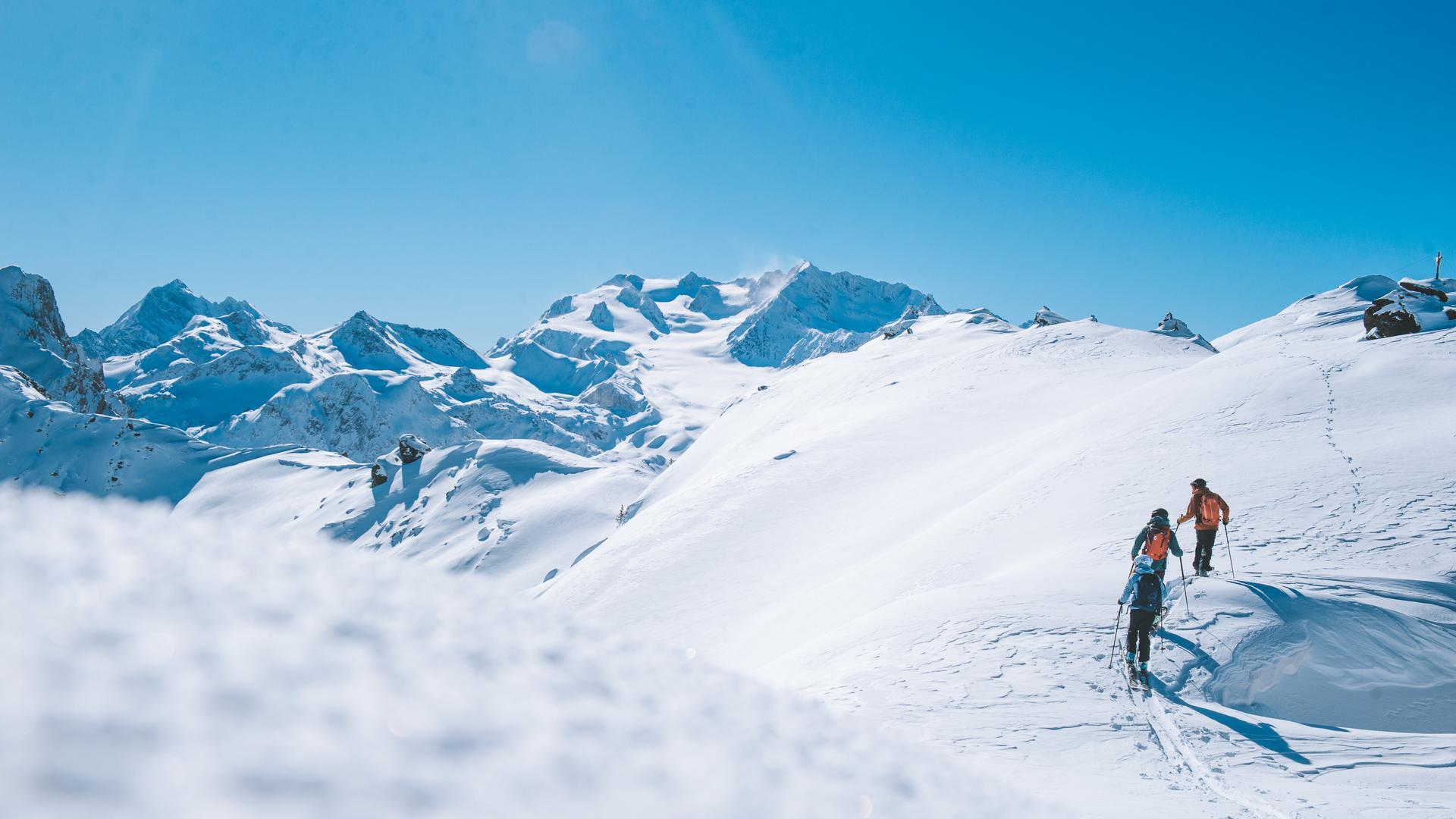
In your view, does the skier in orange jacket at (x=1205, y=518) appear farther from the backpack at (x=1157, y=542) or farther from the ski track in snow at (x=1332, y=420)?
the ski track in snow at (x=1332, y=420)

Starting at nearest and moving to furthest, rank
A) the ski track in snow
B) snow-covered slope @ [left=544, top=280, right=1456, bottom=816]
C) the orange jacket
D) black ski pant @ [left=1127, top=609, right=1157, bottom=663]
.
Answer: snow-covered slope @ [left=544, top=280, right=1456, bottom=816] → black ski pant @ [left=1127, top=609, right=1157, bottom=663] → the orange jacket → the ski track in snow

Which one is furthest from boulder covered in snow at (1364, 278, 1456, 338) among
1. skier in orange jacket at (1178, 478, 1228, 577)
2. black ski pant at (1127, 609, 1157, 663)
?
black ski pant at (1127, 609, 1157, 663)

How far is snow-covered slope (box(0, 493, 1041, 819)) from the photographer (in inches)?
66.1

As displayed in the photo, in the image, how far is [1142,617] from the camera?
8367 millimetres

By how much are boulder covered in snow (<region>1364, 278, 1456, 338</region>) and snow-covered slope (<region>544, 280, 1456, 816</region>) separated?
210 cm

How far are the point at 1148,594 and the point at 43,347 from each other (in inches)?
6408

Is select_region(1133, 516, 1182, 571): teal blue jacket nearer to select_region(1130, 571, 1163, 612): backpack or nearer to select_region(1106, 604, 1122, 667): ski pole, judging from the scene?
select_region(1130, 571, 1163, 612): backpack

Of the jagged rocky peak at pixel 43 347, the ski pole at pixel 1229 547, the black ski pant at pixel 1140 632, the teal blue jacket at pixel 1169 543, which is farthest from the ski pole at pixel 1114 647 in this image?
the jagged rocky peak at pixel 43 347

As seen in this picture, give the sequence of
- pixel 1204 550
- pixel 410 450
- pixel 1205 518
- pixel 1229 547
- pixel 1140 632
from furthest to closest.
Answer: pixel 410 450 < pixel 1229 547 < pixel 1205 518 < pixel 1204 550 < pixel 1140 632

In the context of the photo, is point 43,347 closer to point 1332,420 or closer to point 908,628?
point 908,628

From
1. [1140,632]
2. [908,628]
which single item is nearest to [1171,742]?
[1140,632]

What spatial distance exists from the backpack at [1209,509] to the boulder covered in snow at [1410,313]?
19.6 m

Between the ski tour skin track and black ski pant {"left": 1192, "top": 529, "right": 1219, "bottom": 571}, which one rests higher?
black ski pant {"left": 1192, "top": 529, "right": 1219, "bottom": 571}

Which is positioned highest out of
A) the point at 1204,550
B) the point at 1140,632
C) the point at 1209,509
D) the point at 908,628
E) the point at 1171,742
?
the point at 1209,509
